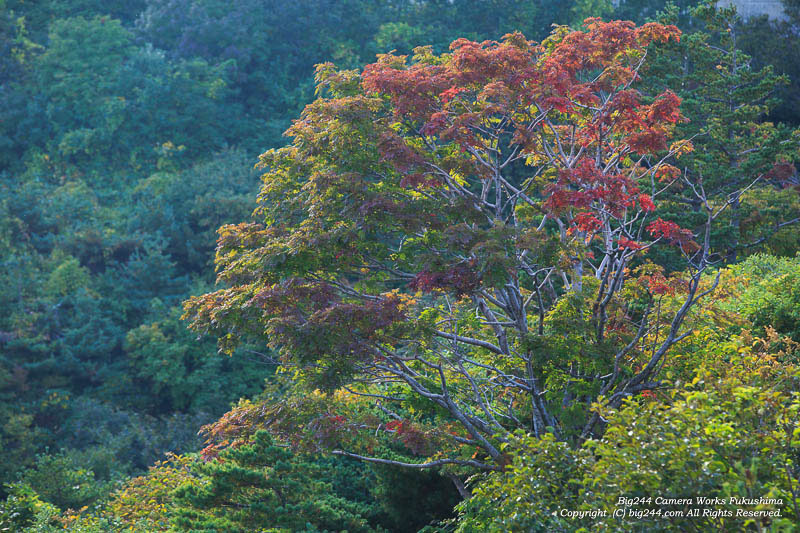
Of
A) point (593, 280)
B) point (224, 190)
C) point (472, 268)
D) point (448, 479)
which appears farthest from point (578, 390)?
point (224, 190)

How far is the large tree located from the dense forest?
3cm

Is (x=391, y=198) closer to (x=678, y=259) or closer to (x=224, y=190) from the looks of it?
(x=678, y=259)

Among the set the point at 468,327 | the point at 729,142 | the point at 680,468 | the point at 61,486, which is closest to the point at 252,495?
the point at 468,327

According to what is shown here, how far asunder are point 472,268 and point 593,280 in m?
1.80

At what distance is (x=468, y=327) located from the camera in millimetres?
8188

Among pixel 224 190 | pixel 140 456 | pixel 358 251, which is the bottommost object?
pixel 140 456

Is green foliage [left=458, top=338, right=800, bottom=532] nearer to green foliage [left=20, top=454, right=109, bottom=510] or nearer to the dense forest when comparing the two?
the dense forest

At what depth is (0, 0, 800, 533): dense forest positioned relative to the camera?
4840 millimetres

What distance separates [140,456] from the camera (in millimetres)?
17438

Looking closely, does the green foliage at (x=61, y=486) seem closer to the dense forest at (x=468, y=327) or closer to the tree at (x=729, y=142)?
the dense forest at (x=468, y=327)

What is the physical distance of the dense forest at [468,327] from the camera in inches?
191

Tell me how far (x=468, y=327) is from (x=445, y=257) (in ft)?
5.04

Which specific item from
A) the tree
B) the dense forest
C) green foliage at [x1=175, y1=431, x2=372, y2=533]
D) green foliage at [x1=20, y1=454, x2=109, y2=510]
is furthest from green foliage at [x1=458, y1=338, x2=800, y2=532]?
green foliage at [x1=20, y1=454, x2=109, y2=510]

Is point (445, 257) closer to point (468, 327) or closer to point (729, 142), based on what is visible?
point (468, 327)
